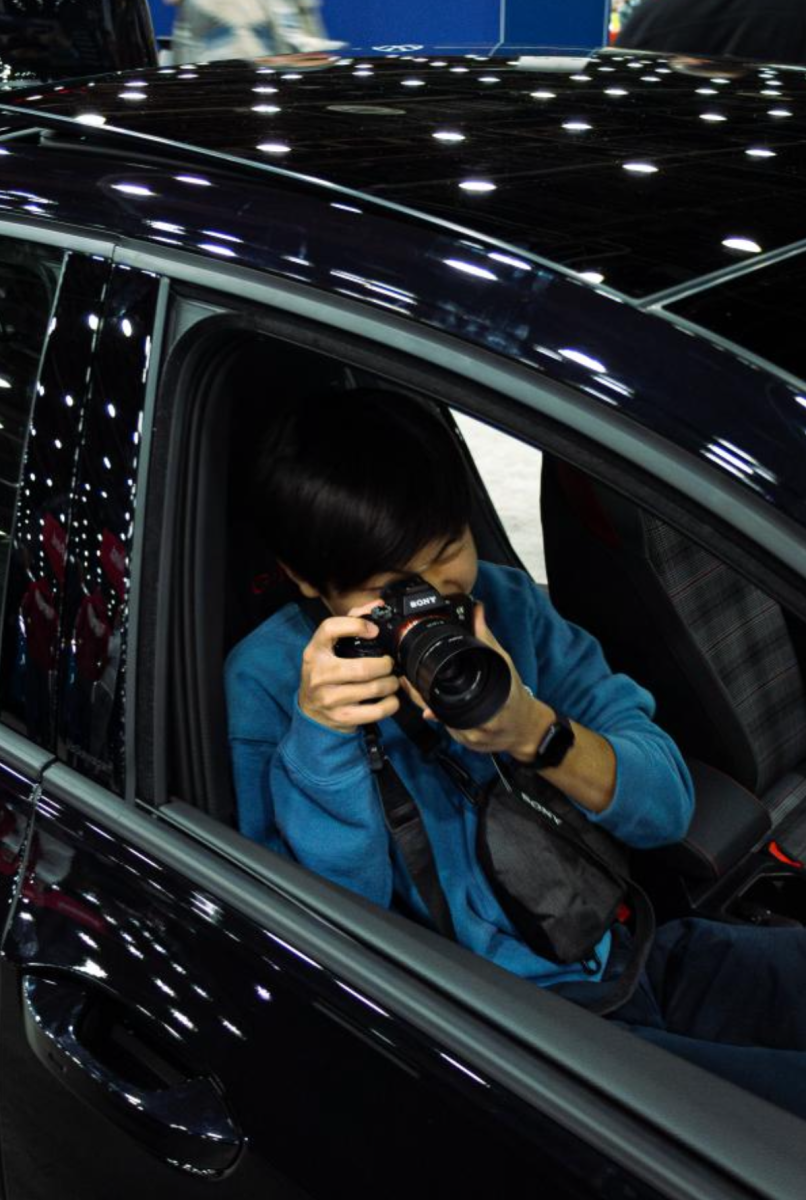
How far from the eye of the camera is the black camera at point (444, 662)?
3.18 feet

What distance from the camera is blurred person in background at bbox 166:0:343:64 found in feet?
13.1

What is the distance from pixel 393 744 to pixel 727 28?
234 cm

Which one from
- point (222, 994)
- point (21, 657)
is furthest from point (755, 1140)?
point (21, 657)

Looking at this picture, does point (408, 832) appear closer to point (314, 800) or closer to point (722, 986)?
point (314, 800)

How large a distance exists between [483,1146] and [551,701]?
1.94ft

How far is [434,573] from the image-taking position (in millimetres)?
1196

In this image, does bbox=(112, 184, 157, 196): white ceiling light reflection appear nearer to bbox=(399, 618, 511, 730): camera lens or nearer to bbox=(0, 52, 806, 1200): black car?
bbox=(0, 52, 806, 1200): black car

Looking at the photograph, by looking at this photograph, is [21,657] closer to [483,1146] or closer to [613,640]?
[483,1146]

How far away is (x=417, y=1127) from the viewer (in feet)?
2.85

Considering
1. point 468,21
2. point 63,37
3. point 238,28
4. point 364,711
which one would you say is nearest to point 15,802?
point 364,711

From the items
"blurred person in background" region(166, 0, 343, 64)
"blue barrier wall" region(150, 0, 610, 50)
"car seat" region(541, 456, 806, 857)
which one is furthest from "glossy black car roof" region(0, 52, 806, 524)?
"blue barrier wall" region(150, 0, 610, 50)

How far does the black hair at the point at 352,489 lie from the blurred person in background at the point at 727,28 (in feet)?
6.43

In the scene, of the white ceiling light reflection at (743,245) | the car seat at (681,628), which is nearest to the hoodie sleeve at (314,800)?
the white ceiling light reflection at (743,245)

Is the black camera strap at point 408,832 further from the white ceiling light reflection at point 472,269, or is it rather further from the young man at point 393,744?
the white ceiling light reflection at point 472,269
